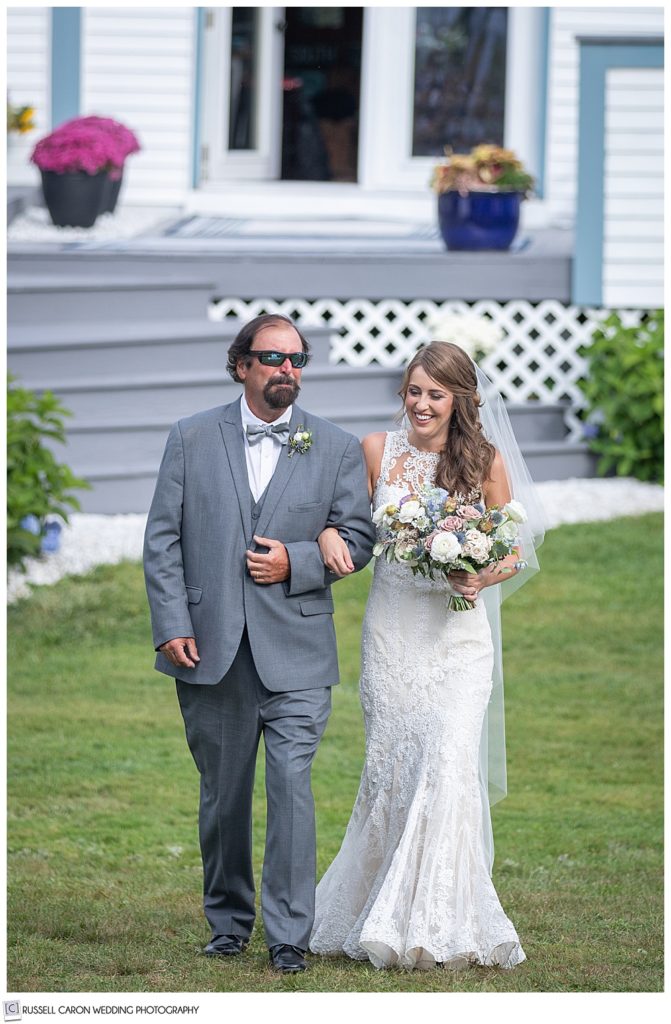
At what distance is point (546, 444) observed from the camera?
1082cm

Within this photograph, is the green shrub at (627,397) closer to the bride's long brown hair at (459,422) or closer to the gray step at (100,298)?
the gray step at (100,298)

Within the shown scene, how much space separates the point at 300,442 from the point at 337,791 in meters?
2.67

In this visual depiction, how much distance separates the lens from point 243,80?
46.6 feet

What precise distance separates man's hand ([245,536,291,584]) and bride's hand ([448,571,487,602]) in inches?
19.9

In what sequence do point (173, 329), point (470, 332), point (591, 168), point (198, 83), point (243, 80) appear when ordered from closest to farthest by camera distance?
point (173, 329), point (470, 332), point (591, 168), point (198, 83), point (243, 80)

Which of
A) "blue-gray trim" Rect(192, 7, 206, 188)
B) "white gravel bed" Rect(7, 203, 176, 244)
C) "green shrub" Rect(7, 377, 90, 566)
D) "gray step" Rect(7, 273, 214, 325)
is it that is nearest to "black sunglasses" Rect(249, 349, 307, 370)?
"green shrub" Rect(7, 377, 90, 566)

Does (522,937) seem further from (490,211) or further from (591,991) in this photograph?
(490,211)

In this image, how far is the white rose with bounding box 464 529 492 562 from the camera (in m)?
4.54

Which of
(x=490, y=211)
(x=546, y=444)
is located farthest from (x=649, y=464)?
(x=490, y=211)

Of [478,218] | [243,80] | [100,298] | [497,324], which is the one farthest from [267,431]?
[243,80]

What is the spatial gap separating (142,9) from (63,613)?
651cm

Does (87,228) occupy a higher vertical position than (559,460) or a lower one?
higher

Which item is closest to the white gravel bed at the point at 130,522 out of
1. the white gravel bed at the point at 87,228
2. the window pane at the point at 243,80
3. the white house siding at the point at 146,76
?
the white gravel bed at the point at 87,228

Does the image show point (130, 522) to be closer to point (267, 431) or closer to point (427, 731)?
point (267, 431)
